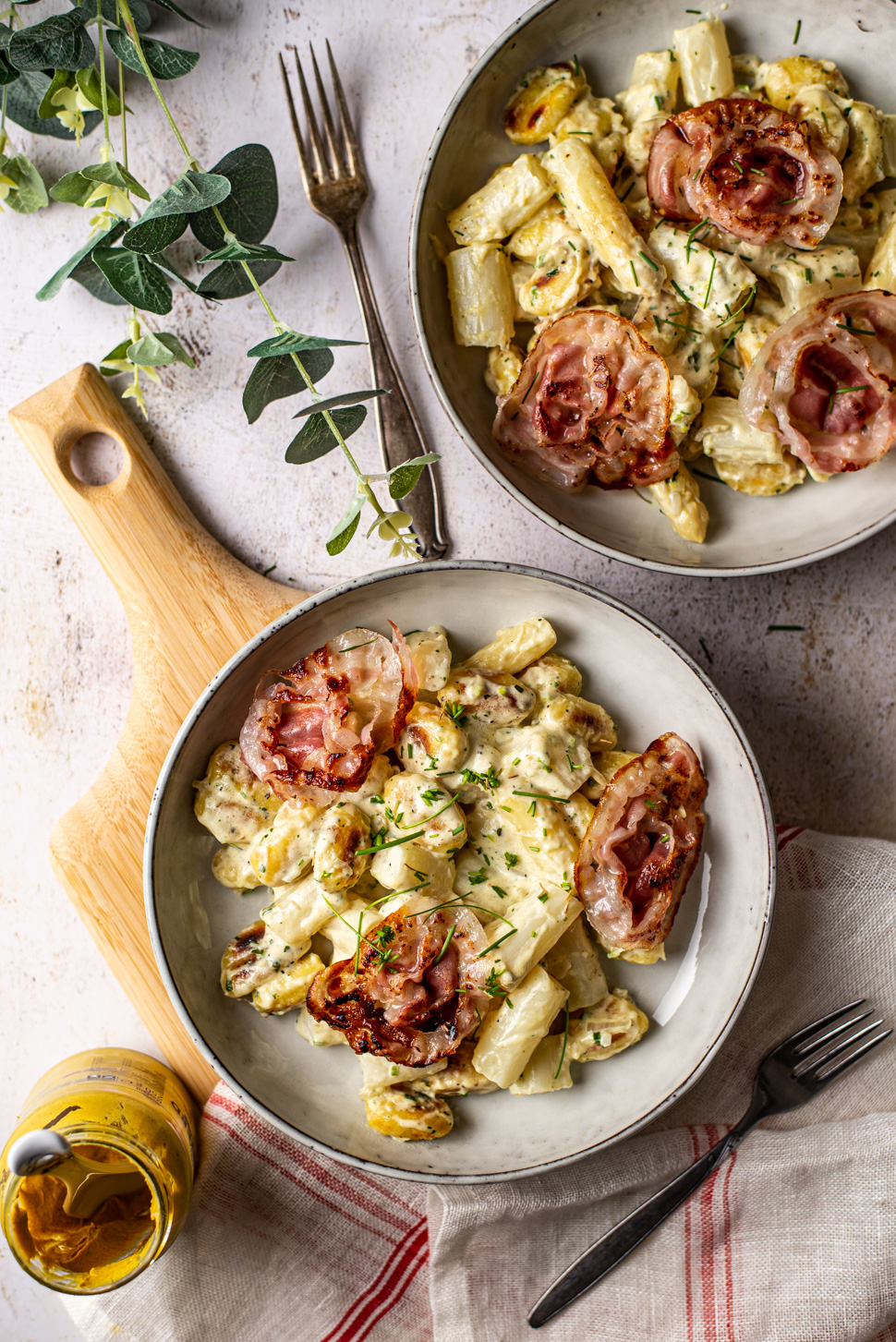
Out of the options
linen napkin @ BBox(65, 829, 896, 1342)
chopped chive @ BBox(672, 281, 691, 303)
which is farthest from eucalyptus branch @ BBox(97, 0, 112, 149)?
linen napkin @ BBox(65, 829, 896, 1342)

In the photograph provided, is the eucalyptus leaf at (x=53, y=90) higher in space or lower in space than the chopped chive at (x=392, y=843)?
higher

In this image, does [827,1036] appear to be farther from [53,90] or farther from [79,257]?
[53,90]

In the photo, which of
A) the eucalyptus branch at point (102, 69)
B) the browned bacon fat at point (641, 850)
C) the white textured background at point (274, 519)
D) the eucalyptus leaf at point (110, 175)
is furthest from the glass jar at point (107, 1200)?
the eucalyptus branch at point (102, 69)

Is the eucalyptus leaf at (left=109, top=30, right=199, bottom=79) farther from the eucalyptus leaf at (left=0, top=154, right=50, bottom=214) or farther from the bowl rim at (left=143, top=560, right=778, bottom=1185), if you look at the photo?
the bowl rim at (left=143, top=560, right=778, bottom=1185)

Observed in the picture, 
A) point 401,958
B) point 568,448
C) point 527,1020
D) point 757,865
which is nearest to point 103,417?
point 568,448

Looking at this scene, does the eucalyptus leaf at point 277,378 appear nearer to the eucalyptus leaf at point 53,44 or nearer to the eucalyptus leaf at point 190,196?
the eucalyptus leaf at point 190,196
